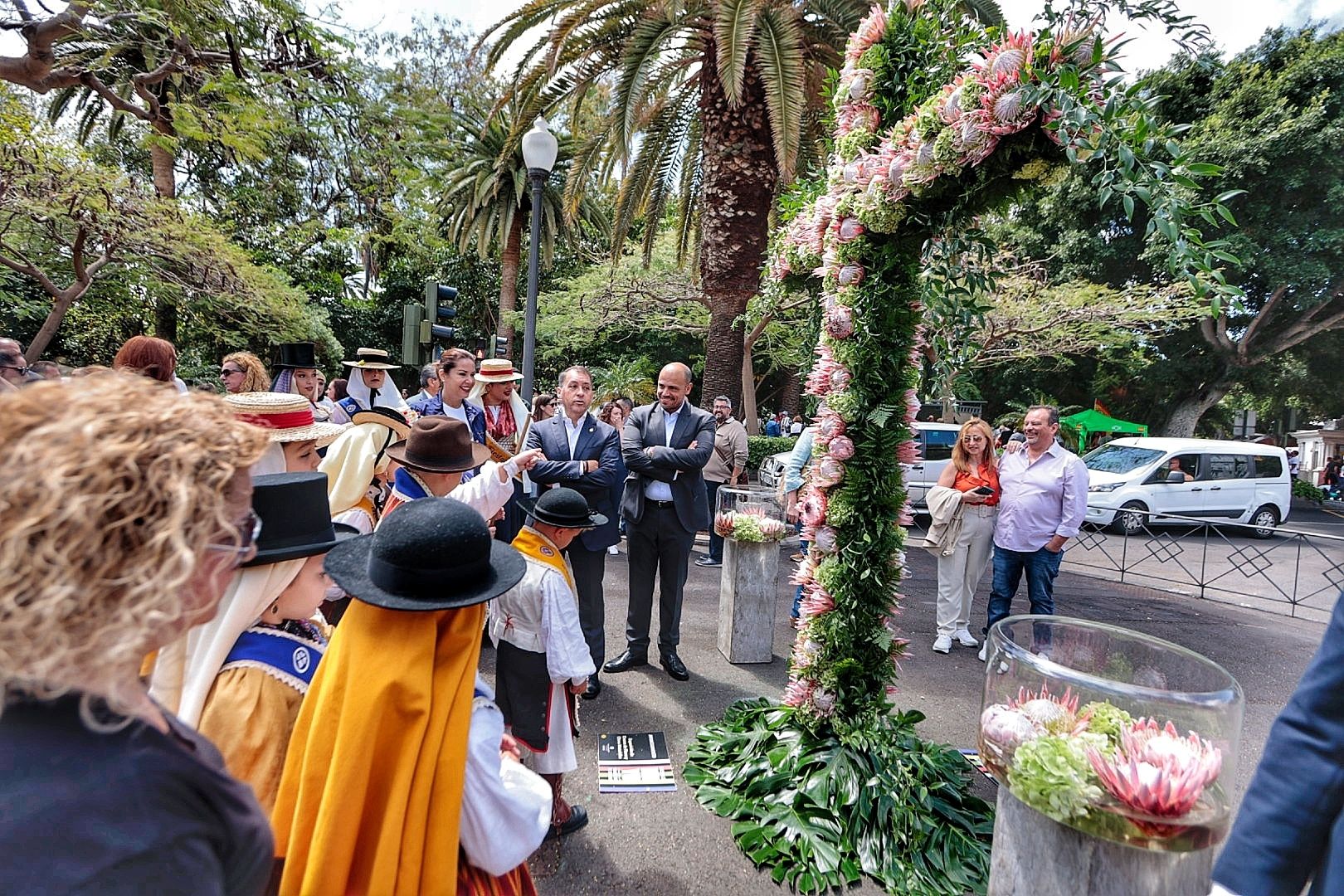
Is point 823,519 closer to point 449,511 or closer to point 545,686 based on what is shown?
point 545,686

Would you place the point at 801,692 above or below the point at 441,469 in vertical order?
below

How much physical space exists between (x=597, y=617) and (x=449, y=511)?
3044mm

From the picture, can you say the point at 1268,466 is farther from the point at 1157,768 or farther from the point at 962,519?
the point at 1157,768

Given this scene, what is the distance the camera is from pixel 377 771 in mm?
1479

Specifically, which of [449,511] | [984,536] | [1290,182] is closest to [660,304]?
[984,536]

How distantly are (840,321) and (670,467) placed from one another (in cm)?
185

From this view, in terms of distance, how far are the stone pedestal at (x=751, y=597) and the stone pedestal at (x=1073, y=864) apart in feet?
9.91

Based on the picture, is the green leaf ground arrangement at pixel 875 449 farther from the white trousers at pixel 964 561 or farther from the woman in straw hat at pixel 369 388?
the woman in straw hat at pixel 369 388

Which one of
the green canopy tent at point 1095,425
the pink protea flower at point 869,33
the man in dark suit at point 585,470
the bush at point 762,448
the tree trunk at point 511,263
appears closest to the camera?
the pink protea flower at point 869,33

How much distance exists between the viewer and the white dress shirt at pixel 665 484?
4.83 metres

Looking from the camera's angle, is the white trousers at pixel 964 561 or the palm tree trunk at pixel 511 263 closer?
the white trousers at pixel 964 561

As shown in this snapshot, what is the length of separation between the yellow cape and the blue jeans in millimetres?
4872

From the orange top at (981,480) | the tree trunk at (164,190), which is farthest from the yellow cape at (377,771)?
the tree trunk at (164,190)

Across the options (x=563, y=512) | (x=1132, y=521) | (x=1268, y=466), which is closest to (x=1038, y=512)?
(x=563, y=512)
